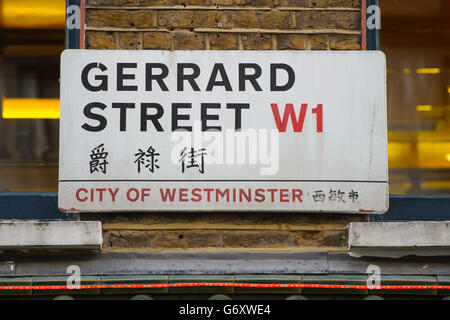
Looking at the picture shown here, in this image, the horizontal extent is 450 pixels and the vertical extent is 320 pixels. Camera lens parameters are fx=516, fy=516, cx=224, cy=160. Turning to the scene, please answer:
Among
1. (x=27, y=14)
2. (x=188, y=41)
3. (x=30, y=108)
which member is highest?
(x=27, y=14)

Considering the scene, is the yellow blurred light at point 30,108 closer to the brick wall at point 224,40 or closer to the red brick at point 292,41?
the brick wall at point 224,40

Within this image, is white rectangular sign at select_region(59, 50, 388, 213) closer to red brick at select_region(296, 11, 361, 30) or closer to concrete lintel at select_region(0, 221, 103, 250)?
concrete lintel at select_region(0, 221, 103, 250)

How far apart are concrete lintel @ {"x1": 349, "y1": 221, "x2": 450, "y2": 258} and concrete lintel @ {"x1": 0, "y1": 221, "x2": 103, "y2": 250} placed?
174cm

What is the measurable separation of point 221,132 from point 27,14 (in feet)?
5.79

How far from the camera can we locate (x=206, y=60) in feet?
11.6

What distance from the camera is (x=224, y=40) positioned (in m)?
3.61

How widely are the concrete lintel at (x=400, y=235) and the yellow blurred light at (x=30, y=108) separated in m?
2.29

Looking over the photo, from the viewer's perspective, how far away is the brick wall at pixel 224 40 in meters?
3.54

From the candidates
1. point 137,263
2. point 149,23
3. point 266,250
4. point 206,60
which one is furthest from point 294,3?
point 137,263

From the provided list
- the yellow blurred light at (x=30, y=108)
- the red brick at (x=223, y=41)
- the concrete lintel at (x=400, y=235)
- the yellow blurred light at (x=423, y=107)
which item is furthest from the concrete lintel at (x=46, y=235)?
the yellow blurred light at (x=423, y=107)

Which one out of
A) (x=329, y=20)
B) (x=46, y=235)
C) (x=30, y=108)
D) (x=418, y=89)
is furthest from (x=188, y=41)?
(x=418, y=89)

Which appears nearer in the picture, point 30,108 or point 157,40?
point 157,40

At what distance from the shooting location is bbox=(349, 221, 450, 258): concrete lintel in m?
3.42

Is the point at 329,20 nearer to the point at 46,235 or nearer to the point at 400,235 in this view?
the point at 400,235
